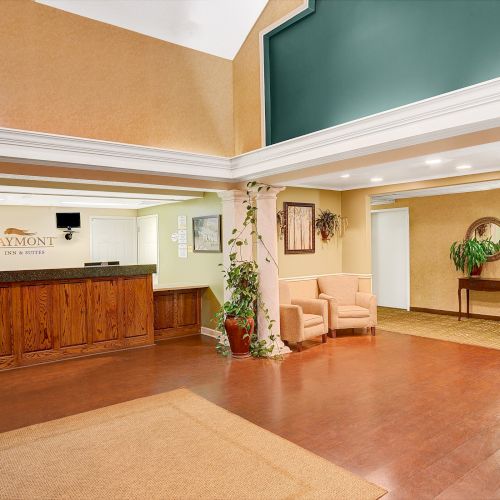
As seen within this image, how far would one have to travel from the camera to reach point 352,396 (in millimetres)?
3990

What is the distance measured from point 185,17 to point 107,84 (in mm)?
1101

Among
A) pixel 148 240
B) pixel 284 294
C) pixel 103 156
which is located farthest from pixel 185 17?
pixel 148 240

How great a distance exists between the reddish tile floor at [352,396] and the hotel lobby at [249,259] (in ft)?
0.09

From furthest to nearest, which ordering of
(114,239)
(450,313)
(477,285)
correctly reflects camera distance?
1. (114,239)
2. (450,313)
3. (477,285)

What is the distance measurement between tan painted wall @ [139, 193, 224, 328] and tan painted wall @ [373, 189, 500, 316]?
4153 millimetres

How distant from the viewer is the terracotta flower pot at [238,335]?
5.24 metres

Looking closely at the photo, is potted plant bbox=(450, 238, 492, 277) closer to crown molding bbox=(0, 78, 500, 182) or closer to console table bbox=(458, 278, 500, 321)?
console table bbox=(458, 278, 500, 321)

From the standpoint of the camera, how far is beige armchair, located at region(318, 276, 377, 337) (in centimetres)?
643

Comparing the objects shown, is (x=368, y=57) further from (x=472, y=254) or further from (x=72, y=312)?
(x=472, y=254)

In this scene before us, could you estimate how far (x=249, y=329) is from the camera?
5.28m

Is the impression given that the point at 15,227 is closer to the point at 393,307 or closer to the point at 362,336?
the point at 362,336

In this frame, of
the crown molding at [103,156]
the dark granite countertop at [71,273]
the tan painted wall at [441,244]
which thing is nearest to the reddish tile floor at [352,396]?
the dark granite countertop at [71,273]

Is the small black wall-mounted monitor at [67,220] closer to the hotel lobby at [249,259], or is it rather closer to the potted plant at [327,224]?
the hotel lobby at [249,259]

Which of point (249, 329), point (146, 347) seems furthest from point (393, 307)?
point (146, 347)
